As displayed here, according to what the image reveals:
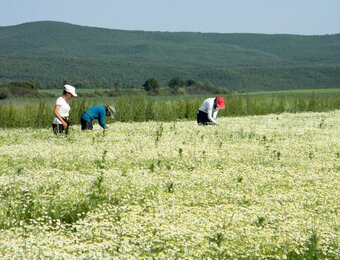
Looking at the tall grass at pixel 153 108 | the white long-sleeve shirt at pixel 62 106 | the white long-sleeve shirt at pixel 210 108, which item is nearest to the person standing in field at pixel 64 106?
the white long-sleeve shirt at pixel 62 106

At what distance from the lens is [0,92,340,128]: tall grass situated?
29.8 meters

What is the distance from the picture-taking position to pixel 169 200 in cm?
1123

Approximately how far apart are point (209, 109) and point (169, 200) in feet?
49.0

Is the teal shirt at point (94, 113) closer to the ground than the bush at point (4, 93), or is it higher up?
higher up

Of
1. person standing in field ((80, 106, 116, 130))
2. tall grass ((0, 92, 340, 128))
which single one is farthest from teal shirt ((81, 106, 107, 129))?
Answer: tall grass ((0, 92, 340, 128))

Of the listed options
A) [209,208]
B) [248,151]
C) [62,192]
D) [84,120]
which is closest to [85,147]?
[248,151]

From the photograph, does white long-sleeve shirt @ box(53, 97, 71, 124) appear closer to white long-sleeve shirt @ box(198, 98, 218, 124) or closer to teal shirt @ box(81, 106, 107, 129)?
teal shirt @ box(81, 106, 107, 129)

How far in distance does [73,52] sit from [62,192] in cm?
18846

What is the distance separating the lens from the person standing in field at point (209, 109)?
2523cm

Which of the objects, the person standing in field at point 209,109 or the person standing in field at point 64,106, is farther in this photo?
the person standing in field at point 209,109

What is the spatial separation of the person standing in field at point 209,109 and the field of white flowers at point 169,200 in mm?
5464

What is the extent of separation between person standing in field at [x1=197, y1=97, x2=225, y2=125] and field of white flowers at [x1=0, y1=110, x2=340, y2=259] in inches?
215

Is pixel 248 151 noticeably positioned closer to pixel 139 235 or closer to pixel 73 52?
pixel 139 235

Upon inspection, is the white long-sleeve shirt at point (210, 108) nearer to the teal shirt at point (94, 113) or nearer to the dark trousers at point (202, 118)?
the dark trousers at point (202, 118)
